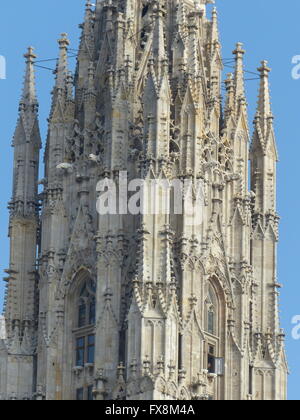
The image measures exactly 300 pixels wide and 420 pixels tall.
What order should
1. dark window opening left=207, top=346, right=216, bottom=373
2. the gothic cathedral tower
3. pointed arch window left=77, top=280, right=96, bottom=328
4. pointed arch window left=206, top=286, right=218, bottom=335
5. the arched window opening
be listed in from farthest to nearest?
pointed arch window left=206, top=286, right=218, bottom=335 → pointed arch window left=77, top=280, right=96, bottom=328 → dark window opening left=207, top=346, right=216, bottom=373 → the arched window opening → the gothic cathedral tower

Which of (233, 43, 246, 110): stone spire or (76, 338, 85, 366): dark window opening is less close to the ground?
(233, 43, 246, 110): stone spire

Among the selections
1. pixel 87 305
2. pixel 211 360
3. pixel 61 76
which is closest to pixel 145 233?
pixel 87 305

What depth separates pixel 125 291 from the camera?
4038 inches

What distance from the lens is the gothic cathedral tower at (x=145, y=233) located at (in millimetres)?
101750

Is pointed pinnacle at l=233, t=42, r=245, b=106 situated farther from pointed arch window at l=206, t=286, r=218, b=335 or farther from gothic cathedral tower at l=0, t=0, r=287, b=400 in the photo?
pointed arch window at l=206, t=286, r=218, b=335

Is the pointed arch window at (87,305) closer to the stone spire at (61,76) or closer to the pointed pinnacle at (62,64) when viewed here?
the stone spire at (61,76)

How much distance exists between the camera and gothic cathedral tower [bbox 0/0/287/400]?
10175cm

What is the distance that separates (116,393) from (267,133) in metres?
11.8

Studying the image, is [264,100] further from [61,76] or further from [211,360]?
[211,360]

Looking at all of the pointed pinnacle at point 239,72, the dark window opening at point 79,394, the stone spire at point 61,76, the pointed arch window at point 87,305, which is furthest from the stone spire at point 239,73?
the dark window opening at point 79,394

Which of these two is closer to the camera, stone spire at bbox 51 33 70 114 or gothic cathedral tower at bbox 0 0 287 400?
gothic cathedral tower at bbox 0 0 287 400

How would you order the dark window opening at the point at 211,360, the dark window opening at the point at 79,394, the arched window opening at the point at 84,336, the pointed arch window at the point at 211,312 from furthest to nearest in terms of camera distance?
the pointed arch window at the point at 211,312 < the dark window opening at the point at 211,360 < the arched window opening at the point at 84,336 < the dark window opening at the point at 79,394

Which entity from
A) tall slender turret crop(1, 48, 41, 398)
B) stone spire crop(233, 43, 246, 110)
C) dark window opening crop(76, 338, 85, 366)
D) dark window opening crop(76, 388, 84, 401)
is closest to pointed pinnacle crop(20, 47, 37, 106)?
tall slender turret crop(1, 48, 41, 398)
